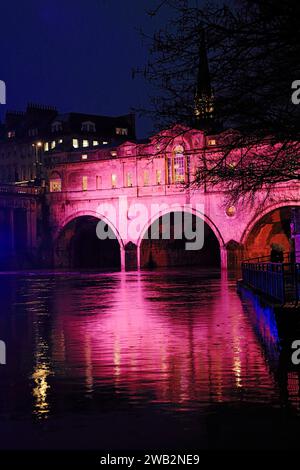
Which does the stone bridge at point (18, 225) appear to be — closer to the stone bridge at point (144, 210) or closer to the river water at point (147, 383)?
the stone bridge at point (144, 210)

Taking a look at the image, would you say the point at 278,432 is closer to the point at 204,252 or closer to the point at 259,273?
the point at 259,273

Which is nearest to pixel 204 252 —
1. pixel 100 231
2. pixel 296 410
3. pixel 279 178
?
pixel 100 231

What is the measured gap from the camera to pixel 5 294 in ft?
118

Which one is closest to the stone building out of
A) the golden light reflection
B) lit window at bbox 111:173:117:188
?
lit window at bbox 111:173:117:188

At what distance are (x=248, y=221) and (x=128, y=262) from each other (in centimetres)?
1235

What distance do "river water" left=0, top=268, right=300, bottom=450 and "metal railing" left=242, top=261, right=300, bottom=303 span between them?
67cm

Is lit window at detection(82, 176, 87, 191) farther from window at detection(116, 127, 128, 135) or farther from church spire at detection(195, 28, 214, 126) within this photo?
church spire at detection(195, 28, 214, 126)

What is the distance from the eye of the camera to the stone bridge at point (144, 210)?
64125mm

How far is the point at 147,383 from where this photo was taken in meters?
11.1

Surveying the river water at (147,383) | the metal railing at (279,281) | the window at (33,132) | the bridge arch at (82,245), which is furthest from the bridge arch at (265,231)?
the river water at (147,383)

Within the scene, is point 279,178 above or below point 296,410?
above

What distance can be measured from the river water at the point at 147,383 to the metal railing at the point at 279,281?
2.18ft

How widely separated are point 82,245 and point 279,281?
199 ft

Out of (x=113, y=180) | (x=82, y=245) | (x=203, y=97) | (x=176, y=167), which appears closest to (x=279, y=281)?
(x=203, y=97)
